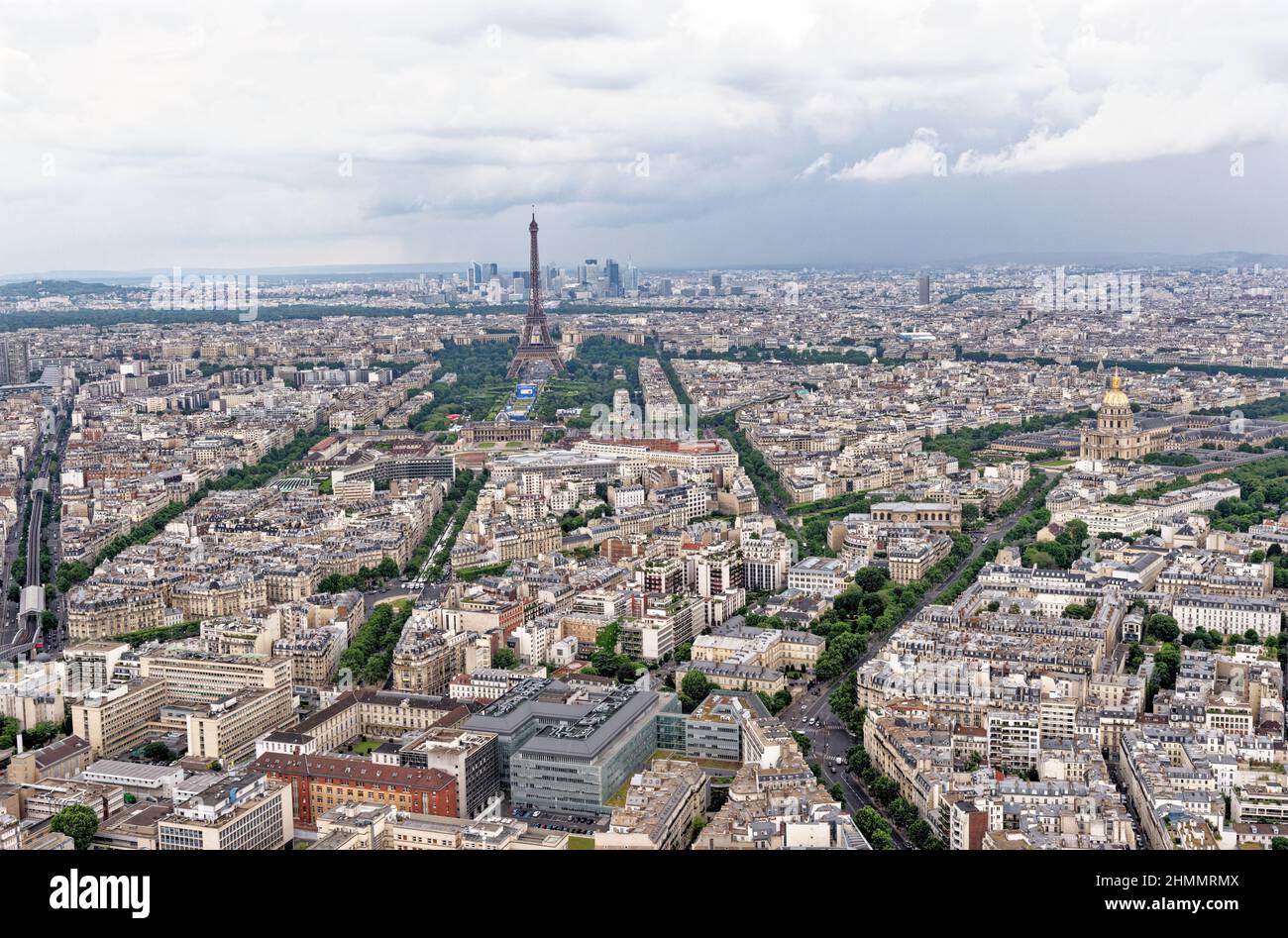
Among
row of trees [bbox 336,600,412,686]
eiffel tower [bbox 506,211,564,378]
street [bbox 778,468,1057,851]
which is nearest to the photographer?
street [bbox 778,468,1057,851]

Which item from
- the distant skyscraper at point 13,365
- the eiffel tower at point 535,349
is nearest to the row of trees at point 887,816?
the eiffel tower at point 535,349

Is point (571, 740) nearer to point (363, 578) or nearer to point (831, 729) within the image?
point (831, 729)

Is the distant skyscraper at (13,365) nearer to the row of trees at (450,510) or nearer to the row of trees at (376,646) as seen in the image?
the row of trees at (450,510)

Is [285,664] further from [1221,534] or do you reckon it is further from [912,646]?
[1221,534]

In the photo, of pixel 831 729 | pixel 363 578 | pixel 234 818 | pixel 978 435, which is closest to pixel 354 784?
pixel 234 818

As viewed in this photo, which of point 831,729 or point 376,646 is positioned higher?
point 376,646

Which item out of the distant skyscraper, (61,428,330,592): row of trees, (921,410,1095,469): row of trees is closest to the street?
(61,428,330,592): row of trees

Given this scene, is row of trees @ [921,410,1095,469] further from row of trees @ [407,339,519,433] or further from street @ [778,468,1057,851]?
street @ [778,468,1057,851]
